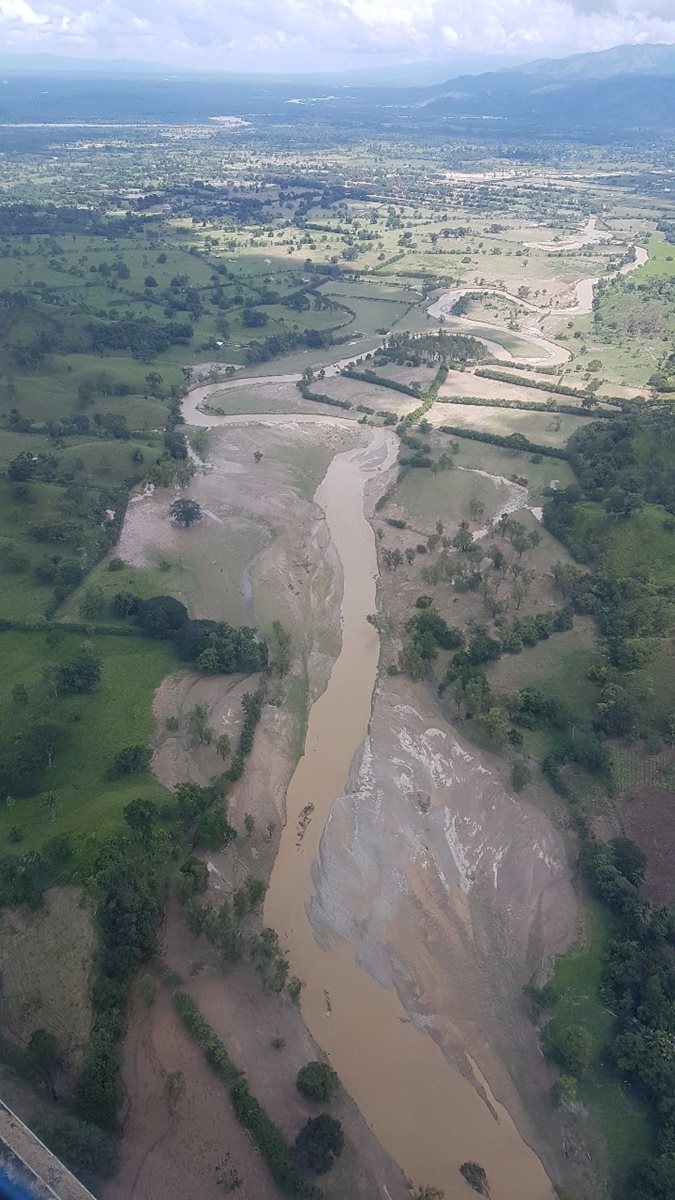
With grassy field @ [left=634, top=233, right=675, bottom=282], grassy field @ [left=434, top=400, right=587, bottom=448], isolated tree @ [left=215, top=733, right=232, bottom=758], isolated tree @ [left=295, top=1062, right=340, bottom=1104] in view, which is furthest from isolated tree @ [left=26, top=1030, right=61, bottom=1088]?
grassy field @ [left=634, top=233, right=675, bottom=282]

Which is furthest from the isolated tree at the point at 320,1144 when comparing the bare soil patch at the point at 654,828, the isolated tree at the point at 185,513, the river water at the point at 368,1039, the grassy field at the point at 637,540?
the isolated tree at the point at 185,513

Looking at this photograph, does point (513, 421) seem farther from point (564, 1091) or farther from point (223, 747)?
point (564, 1091)

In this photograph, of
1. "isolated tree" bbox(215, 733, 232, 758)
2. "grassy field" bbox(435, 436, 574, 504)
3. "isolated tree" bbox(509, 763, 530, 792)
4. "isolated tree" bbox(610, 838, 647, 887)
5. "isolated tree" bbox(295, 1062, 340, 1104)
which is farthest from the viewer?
"grassy field" bbox(435, 436, 574, 504)

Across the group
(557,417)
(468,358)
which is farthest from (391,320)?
(557,417)

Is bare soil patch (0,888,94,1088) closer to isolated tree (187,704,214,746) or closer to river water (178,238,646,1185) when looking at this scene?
river water (178,238,646,1185)

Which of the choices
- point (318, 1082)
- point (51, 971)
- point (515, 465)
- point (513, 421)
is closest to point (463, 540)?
point (515, 465)

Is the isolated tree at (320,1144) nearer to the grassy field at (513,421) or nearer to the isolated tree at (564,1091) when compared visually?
the isolated tree at (564,1091)

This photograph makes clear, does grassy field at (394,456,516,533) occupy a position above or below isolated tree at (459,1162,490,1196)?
above

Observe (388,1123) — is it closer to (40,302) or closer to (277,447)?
(277,447)
